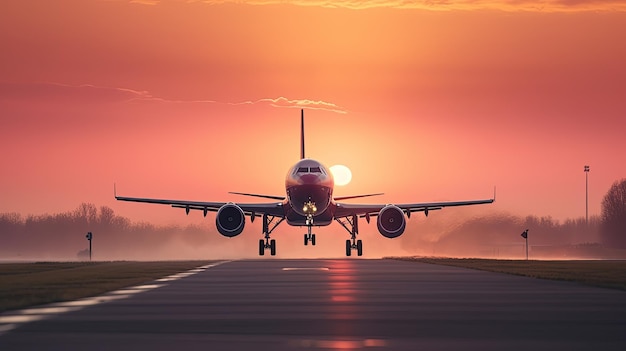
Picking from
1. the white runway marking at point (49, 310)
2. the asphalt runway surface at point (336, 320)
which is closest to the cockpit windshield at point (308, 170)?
the asphalt runway surface at point (336, 320)

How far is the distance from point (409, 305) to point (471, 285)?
12920 mm

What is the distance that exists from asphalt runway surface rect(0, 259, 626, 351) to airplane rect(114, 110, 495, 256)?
37.9 metres

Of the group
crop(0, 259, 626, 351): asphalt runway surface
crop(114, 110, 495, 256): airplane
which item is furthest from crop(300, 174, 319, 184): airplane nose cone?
crop(0, 259, 626, 351): asphalt runway surface

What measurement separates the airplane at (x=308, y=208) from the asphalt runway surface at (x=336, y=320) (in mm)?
37861

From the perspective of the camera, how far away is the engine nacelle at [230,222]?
3329 inches

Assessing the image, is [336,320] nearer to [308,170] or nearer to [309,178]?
[309,178]

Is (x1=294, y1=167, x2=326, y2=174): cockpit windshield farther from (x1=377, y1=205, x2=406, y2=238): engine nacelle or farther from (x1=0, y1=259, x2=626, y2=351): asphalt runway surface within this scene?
(x1=0, y1=259, x2=626, y2=351): asphalt runway surface

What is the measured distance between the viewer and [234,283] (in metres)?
46.9

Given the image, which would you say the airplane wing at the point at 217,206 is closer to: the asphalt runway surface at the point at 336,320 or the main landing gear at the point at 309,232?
the main landing gear at the point at 309,232

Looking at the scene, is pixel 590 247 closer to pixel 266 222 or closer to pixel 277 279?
pixel 266 222

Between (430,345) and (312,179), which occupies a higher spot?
(312,179)

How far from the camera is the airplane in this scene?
263 ft

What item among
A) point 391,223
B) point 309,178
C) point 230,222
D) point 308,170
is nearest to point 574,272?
point 309,178

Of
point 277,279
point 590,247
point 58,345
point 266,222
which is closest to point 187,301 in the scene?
point 58,345
